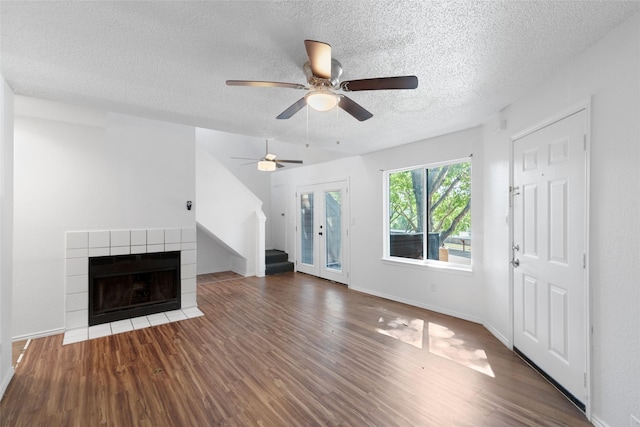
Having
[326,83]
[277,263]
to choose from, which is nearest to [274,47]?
[326,83]

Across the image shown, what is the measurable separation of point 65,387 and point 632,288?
398 cm

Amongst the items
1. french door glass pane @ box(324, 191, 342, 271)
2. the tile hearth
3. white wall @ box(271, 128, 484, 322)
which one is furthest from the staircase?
the tile hearth

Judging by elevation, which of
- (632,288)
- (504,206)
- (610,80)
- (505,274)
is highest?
(610,80)

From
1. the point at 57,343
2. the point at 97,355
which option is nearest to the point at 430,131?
the point at 97,355

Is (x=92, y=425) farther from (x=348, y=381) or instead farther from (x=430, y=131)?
(x=430, y=131)

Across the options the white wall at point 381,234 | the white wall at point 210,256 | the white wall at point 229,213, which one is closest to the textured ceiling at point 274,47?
the white wall at point 381,234

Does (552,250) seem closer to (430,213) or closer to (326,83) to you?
(430,213)

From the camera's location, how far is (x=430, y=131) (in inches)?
145

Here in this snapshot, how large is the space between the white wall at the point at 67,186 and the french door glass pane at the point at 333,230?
3046 mm

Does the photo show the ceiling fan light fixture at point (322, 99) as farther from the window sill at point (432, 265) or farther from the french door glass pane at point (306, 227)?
the french door glass pane at point (306, 227)

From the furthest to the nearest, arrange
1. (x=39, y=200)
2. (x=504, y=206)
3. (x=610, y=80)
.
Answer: (x=39, y=200), (x=504, y=206), (x=610, y=80)

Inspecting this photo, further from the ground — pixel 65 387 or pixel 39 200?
pixel 39 200

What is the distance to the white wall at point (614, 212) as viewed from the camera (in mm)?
1595

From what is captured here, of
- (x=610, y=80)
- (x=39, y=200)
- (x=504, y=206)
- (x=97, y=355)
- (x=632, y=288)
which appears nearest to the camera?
(x=632, y=288)
